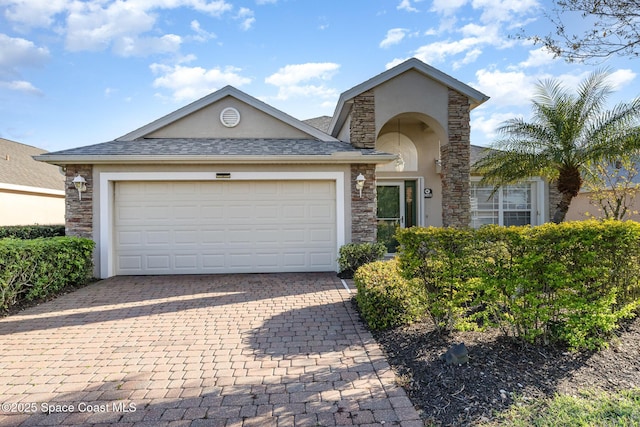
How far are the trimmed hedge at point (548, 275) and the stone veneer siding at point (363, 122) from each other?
6.31 meters

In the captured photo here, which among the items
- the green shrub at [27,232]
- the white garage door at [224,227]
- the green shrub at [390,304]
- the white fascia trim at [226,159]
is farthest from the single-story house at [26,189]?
the green shrub at [390,304]

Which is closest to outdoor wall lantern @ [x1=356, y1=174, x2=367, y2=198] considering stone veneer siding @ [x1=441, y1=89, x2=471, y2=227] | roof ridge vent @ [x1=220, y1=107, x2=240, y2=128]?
stone veneer siding @ [x1=441, y1=89, x2=471, y2=227]

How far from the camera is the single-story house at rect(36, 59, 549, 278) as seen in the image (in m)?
9.05

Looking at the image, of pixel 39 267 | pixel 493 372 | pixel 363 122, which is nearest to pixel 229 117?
pixel 363 122

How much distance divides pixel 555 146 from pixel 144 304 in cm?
1064

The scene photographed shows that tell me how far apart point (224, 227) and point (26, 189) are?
1056 centimetres

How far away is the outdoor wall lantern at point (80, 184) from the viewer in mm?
8805

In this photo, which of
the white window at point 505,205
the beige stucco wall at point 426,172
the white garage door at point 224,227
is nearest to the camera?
the white garage door at point 224,227

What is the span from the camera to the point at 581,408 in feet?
9.64

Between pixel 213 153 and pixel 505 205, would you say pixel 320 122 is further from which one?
pixel 213 153

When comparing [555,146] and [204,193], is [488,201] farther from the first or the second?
[204,193]

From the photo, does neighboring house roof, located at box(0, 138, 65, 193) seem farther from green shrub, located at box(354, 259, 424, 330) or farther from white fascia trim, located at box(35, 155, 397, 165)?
green shrub, located at box(354, 259, 424, 330)

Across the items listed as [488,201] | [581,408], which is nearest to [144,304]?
[581,408]

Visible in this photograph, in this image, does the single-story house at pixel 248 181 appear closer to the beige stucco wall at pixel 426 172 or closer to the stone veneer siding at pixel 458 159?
the stone veneer siding at pixel 458 159
